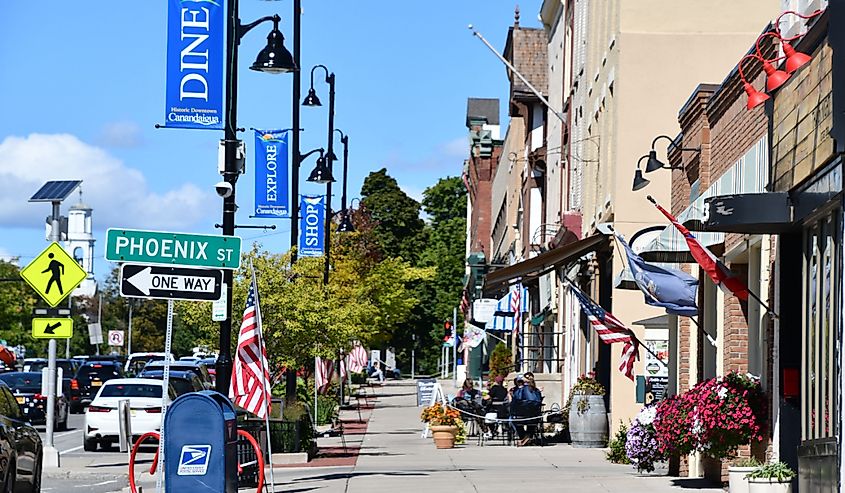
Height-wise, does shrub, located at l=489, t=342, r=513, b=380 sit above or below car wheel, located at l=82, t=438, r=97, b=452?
above

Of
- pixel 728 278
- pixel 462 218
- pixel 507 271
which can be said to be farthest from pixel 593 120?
pixel 462 218

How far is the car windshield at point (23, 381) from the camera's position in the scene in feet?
125

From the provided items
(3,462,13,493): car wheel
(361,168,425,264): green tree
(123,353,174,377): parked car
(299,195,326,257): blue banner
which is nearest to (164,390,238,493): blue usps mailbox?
(3,462,13,493): car wheel

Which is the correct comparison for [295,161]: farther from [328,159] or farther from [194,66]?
[194,66]

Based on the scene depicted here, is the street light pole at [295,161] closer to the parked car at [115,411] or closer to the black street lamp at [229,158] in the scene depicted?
the parked car at [115,411]

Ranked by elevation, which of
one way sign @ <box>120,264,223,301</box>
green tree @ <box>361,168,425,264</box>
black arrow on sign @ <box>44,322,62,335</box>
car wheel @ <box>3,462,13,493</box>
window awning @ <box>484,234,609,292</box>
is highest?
green tree @ <box>361,168,425,264</box>

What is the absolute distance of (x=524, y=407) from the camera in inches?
1158

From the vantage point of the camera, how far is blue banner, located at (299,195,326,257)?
36.9 m

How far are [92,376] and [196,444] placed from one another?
116 feet

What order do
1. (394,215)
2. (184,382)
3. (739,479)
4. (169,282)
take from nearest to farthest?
(739,479) < (169,282) < (184,382) < (394,215)

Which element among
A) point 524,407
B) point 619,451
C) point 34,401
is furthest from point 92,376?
point 619,451

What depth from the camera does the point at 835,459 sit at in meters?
10.6

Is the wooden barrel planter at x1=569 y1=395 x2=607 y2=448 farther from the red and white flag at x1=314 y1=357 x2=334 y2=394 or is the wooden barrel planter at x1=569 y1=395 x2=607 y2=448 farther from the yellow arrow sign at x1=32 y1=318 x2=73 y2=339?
the yellow arrow sign at x1=32 y1=318 x2=73 y2=339

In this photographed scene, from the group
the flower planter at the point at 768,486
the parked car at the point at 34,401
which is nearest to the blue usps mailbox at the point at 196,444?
the flower planter at the point at 768,486
